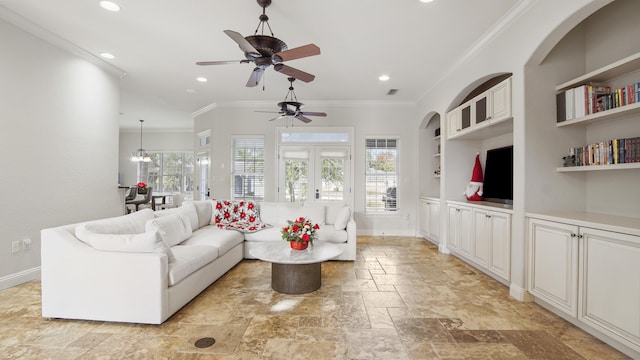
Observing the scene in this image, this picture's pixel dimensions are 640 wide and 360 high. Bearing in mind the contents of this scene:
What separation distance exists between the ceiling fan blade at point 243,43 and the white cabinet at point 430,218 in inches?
158

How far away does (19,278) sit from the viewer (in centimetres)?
331

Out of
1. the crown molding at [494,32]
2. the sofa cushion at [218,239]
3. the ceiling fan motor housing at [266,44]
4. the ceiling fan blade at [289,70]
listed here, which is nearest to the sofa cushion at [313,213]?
the sofa cushion at [218,239]

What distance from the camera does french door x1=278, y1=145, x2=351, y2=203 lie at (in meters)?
6.52

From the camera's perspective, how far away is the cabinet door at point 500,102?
3.19 meters

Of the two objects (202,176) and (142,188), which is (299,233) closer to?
(202,176)

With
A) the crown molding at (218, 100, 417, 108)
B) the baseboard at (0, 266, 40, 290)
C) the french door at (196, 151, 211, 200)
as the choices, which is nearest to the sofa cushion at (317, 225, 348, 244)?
the crown molding at (218, 100, 417, 108)

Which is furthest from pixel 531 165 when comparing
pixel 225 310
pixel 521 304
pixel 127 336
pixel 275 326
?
pixel 127 336

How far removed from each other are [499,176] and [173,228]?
4421mm

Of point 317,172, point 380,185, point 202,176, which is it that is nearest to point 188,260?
point 317,172

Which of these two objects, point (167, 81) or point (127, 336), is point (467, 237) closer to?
point (127, 336)

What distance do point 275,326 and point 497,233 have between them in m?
2.71

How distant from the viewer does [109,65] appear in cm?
448

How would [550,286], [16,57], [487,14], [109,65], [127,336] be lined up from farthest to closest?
[109,65], [16,57], [487,14], [550,286], [127,336]

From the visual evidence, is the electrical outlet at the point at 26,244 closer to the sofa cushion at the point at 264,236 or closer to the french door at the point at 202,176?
the sofa cushion at the point at 264,236
